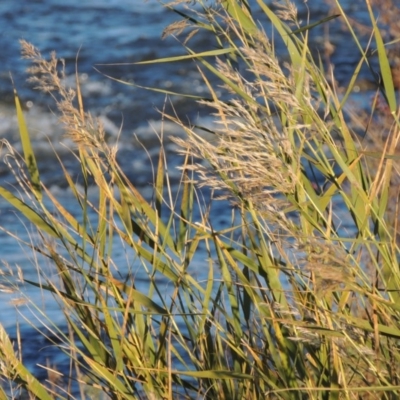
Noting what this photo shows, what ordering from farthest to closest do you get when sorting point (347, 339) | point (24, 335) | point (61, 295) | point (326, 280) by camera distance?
point (24, 335)
point (61, 295)
point (347, 339)
point (326, 280)

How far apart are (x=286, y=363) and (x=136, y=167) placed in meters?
6.21

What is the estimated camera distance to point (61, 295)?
75.2 inches

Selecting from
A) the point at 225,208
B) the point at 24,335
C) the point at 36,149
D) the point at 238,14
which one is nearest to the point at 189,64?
the point at 36,149

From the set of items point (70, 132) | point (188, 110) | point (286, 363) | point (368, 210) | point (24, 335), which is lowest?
point (188, 110)

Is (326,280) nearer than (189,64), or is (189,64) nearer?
(326,280)

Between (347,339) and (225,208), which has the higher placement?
(347,339)

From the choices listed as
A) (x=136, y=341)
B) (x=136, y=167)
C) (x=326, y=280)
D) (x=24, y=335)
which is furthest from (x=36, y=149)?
(x=326, y=280)

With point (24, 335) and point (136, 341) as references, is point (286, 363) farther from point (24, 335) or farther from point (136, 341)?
point (24, 335)

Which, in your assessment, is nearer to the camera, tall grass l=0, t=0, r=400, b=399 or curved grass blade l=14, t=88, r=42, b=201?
tall grass l=0, t=0, r=400, b=399

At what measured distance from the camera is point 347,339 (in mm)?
1603

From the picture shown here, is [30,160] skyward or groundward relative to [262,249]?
skyward

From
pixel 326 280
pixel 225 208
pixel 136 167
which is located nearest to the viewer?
pixel 326 280

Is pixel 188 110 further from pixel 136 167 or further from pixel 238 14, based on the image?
pixel 238 14

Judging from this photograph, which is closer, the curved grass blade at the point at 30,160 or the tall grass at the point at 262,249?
the tall grass at the point at 262,249
